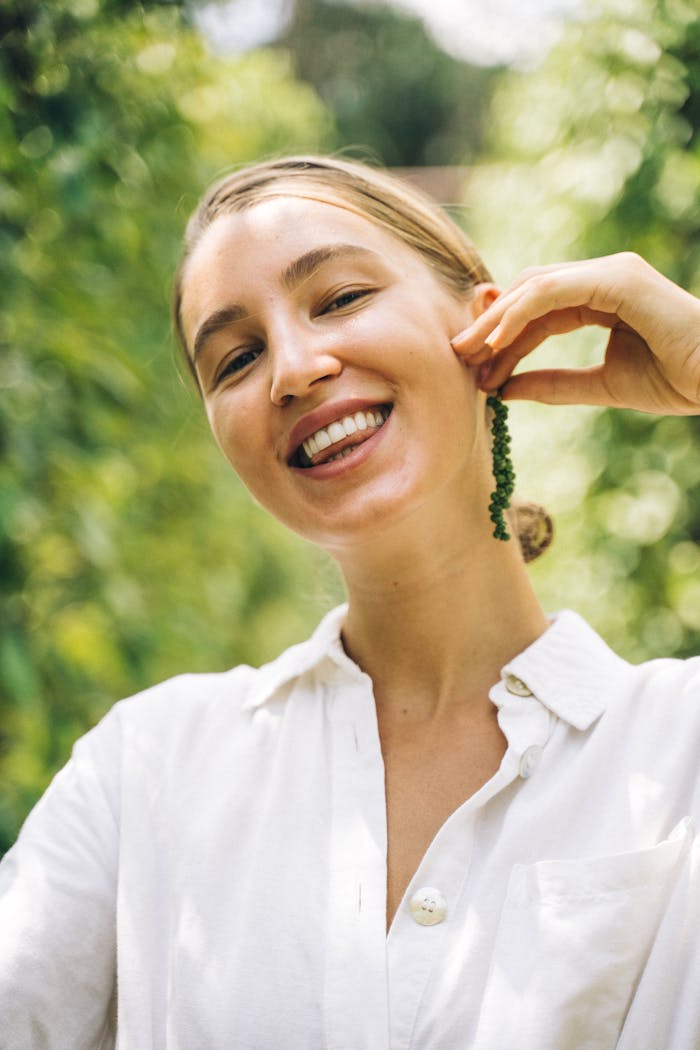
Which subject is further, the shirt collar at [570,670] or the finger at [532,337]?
the finger at [532,337]

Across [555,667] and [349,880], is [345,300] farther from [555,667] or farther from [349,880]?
[349,880]

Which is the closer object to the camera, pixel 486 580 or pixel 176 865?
pixel 176 865

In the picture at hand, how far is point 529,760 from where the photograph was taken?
4.36 feet

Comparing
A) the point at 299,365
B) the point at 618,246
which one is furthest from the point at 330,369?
the point at 618,246

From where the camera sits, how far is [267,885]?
4.34 ft

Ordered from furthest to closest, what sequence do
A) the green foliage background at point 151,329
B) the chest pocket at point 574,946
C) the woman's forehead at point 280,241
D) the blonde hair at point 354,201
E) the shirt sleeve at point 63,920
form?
the green foliage background at point 151,329, the blonde hair at point 354,201, the woman's forehead at point 280,241, the shirt sleeve at point 63,920, the chest pocket at point 574,946

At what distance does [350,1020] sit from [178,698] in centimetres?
56

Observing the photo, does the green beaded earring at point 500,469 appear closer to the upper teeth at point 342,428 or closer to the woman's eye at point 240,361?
the upper teeth at point 342,428

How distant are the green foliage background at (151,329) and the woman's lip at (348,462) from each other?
2.53 feet

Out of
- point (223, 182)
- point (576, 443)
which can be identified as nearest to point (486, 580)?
point (223, 182)

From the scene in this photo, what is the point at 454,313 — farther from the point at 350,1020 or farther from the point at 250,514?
the point at 250,514

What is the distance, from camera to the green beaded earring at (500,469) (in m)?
1.54

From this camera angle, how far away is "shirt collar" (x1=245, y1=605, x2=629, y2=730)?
1373mm

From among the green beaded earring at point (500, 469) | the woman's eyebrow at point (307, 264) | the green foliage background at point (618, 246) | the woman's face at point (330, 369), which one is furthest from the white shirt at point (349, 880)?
the green foliage background at point (618, 246)
